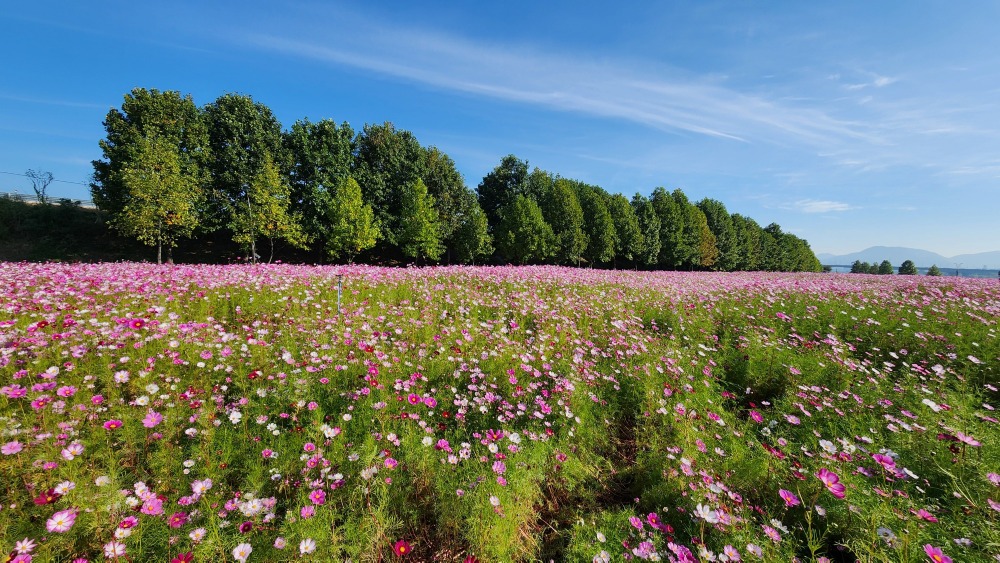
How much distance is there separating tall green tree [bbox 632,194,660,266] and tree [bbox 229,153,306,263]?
32.8 meters

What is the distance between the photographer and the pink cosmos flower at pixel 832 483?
241cm

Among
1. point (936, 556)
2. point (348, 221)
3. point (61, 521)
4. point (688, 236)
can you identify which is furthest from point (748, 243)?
point (61, 521)

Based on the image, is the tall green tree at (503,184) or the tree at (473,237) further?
the tall green tree at (503,184)

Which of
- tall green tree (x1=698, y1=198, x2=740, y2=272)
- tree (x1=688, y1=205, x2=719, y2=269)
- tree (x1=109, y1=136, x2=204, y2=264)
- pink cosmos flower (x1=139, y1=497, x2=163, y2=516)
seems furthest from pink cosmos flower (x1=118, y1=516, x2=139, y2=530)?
tall green tree (x1=698, y1=198, x2=740, y2=272)

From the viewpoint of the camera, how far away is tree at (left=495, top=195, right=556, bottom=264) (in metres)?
30.6

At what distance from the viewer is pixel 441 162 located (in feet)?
103

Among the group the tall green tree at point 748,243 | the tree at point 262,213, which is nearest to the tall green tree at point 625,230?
the tall green tree at point 748,243

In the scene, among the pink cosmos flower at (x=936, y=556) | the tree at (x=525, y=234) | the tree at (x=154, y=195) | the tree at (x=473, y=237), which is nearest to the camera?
the pink cosmos flower at (x=936, y=556)

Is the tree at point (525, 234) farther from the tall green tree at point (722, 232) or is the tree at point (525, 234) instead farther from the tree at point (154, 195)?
the tall green tree at point (722, 232)

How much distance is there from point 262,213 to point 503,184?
23241mm

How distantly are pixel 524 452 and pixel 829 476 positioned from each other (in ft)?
7.66

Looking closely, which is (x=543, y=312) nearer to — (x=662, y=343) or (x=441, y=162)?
(x=662, y=343)

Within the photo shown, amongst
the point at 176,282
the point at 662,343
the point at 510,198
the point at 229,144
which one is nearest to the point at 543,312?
the point at 662,343

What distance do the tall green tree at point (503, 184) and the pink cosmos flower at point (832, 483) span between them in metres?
35.9
